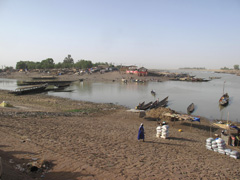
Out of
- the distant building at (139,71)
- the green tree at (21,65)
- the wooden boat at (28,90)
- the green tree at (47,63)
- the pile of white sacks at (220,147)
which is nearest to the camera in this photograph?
the pile of white sacks at (220,147)

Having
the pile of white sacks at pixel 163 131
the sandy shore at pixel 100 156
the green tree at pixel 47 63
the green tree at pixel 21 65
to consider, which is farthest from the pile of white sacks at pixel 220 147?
the green tree at pixel 21 65

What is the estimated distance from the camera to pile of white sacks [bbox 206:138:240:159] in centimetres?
938

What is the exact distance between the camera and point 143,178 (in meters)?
6.00

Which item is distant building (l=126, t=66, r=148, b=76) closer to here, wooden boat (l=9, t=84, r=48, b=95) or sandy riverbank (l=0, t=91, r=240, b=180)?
wooden boat (l=9, t=84, r=48, b=95)

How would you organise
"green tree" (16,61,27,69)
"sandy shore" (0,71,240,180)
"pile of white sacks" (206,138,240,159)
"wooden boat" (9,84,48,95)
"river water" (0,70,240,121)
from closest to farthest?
"sandy shore" (0,71,240,180) → "pile of white sacks" (206,138,240,159) → "river water" (0,70,240,121) → "wooden boat" (9,84,48,95) → "green tree" (16,61,27,69)

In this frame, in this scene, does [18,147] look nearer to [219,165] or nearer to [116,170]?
[116,170]

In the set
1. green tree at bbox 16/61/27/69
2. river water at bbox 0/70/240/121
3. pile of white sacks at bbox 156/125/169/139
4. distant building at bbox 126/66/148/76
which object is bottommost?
river water at bbox 0/70/240/121

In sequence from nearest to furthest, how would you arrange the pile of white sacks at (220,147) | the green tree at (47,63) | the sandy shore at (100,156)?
1. the sandy shore at (100,156)
2. the pile of white sacks at (220,147)
3. the green tree at (47,63)

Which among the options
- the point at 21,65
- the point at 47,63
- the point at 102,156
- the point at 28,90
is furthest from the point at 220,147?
the point at 21,65

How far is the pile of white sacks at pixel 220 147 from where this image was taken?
30.8 feet

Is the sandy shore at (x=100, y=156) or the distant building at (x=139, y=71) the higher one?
the distant building at (x=139, y=71)

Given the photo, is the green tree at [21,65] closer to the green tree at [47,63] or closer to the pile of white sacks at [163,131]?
the green tree at [47,63]

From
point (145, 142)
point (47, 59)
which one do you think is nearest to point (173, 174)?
point (145, 142)

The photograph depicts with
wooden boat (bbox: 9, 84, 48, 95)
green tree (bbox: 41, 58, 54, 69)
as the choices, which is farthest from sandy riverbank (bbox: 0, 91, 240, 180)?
green tree (bbox: 41, 58, 54, 69)
